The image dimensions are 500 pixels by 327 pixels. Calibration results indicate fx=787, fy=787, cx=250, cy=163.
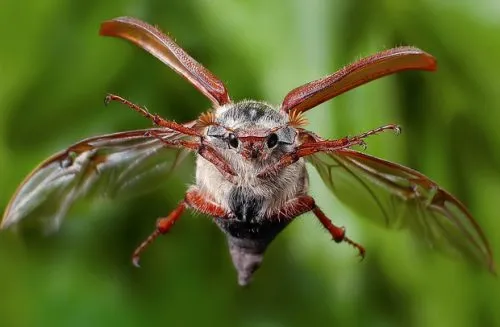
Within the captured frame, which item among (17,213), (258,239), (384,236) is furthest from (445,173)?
(17,213)

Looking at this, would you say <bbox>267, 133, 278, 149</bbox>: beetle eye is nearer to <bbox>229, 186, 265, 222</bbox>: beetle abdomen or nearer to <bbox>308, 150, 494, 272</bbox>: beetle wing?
<bbox>229, 186, 265, 222</bbox>: beetle abdomen

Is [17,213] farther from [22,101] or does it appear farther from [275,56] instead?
[275,56]

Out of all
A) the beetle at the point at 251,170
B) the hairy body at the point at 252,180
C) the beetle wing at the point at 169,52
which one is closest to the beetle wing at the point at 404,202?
the beetle at the point at 251,170

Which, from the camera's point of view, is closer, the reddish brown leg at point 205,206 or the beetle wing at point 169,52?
the beetle wing at point 169,52

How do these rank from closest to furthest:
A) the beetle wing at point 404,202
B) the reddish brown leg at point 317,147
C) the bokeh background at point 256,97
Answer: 1. the reddish brown leg at point 317,147
2. the beetle wing at point 404,202
3. the bokeh background at point 256,97

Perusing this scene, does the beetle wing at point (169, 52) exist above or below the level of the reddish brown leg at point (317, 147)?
above

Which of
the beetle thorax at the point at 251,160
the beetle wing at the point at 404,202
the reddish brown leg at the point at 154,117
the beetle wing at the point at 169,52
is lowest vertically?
the beetle wing at the point at 404,202

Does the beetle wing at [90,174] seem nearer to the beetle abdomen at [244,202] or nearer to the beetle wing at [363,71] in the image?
the beetle abdomen at [244,202]
